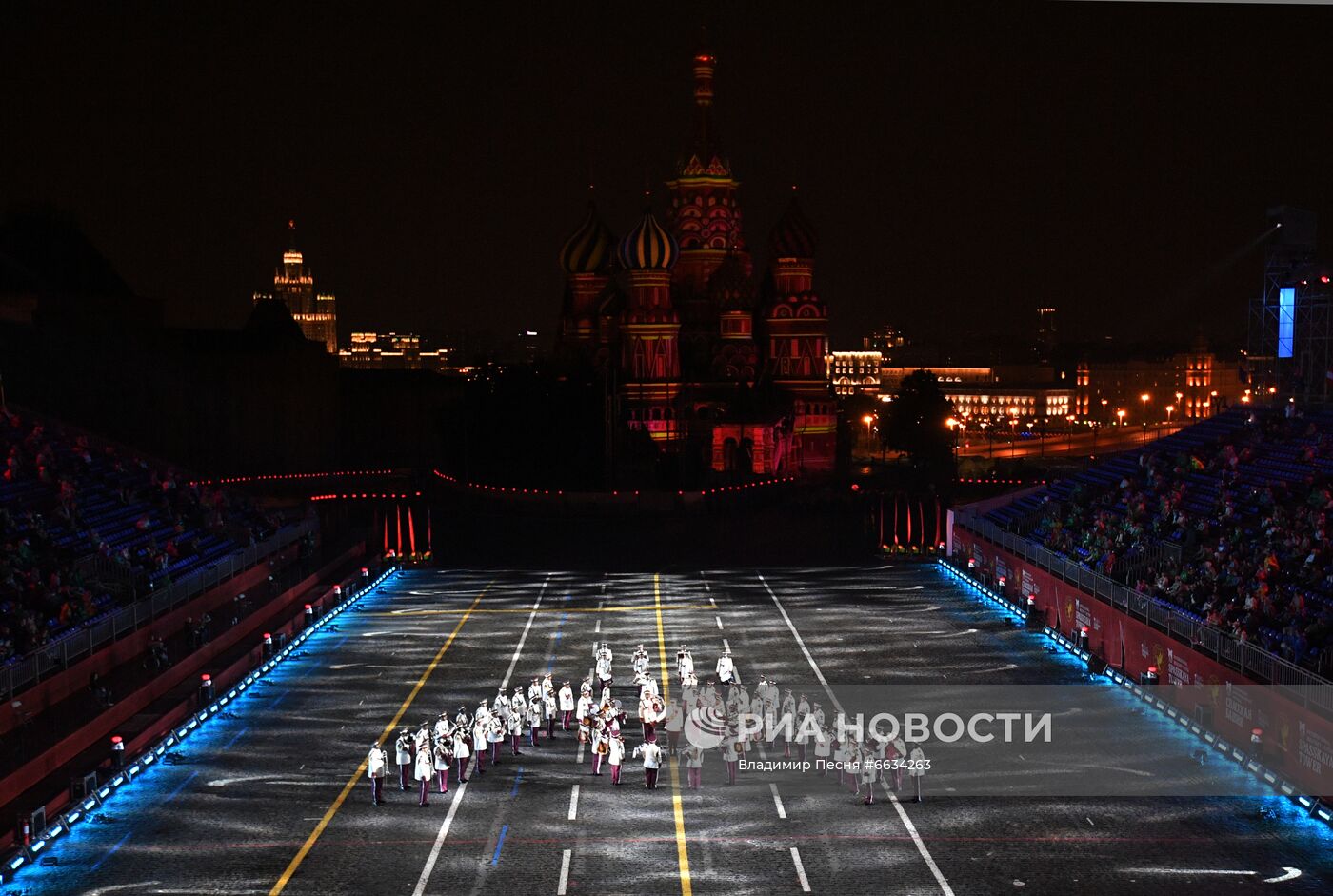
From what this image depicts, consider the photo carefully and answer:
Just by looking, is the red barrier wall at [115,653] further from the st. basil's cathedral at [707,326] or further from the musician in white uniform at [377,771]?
the st. basil's cathedral at [707,326]

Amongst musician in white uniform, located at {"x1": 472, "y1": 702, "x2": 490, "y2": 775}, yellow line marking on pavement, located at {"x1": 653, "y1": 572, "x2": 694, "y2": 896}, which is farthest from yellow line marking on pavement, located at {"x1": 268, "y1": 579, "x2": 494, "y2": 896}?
yellow line marking on pavement, located at {"x1": 653, "y1": 572, "x2": 694, "y2": 896}

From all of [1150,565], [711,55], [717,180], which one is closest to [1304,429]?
[1150,565]

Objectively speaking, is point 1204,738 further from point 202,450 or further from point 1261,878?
point 202,450

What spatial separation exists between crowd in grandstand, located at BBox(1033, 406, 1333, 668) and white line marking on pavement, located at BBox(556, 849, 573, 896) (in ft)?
40.6

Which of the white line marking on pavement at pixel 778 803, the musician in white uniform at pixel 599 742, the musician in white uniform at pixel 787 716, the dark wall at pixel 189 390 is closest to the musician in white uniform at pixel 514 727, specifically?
the musician in white uniform at pixel 599 742

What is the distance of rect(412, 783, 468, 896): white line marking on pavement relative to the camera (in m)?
18.8

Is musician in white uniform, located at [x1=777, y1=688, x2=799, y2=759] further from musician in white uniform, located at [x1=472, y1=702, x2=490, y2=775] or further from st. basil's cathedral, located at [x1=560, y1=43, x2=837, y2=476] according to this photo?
st. basil's cathedral, located at [x1=560, y1=43, x2=837, y2=476]

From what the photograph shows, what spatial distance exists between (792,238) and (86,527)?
6374cm

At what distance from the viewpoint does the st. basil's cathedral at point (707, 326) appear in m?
86.9

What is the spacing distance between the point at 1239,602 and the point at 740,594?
57.7ft

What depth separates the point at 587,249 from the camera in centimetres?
9969

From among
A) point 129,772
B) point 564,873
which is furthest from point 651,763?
point 129,772

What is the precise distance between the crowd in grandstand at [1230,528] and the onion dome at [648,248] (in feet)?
144

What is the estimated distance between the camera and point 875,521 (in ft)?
195
